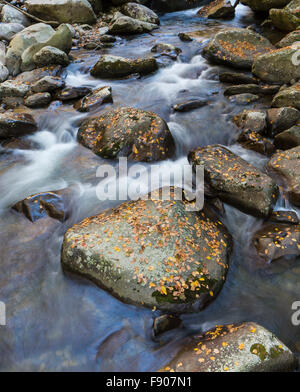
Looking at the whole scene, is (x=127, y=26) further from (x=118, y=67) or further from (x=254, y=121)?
(x=254, y=121)

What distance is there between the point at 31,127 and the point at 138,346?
20.8 ft

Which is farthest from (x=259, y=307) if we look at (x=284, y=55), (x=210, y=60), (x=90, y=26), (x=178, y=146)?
(x=90, y=26)

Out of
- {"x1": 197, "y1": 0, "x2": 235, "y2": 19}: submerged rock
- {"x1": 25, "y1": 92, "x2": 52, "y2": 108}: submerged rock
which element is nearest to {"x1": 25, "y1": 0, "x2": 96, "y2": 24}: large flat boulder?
{"x1": 197, "y1": 0, "x2": 235, "y2": 19}: submerged rock

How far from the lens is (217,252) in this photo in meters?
4.55

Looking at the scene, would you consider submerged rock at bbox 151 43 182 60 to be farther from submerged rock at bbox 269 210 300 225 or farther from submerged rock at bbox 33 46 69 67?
submerged rock at bbox 269 210 300 225

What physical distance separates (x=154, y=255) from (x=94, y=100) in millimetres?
6053

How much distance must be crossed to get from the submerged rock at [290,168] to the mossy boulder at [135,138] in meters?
2.40

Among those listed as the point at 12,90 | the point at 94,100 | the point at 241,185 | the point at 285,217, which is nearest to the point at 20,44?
the point at 12,90

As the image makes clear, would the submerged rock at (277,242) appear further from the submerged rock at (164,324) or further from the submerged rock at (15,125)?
the submerged rock at (15,125)

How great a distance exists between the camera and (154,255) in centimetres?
420

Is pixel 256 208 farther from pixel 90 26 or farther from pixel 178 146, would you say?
pixel 90 26

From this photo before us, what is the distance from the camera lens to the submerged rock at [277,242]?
15.3 ft

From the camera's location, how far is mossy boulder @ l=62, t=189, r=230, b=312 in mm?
3990
